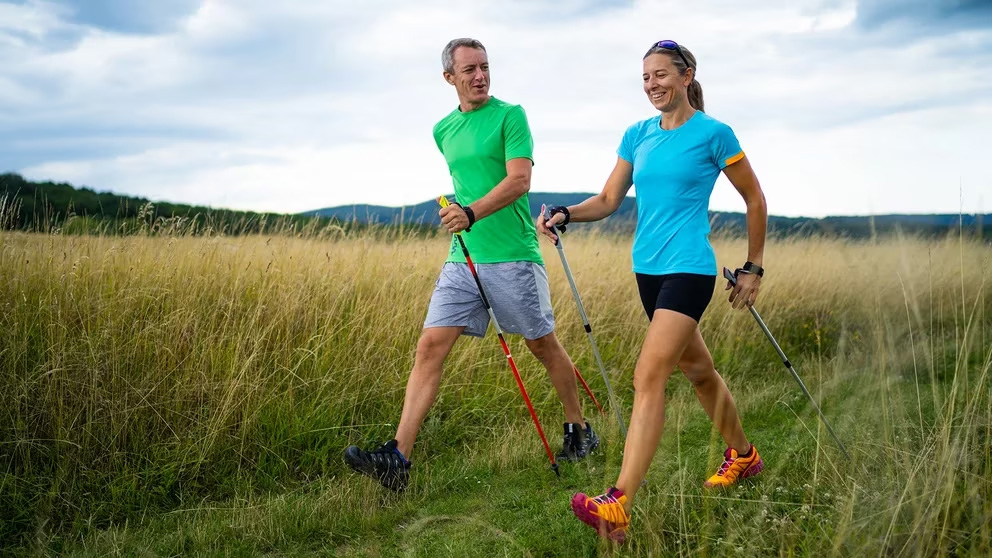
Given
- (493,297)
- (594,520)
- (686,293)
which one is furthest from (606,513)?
(493,297)

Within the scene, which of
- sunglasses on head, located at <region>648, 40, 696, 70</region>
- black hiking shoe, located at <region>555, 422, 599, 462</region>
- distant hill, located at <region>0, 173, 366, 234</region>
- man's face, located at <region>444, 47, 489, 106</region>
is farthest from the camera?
distant hill, located at <region>0, 173, 366, 234</region>

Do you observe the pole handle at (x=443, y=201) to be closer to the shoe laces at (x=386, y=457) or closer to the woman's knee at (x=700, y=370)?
the shoe laces at (x=386, y=457)

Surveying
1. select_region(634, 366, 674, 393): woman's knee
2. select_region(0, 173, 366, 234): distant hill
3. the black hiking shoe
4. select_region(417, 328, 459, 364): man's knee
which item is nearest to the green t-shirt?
select_region(417, 328, 459, 364): man's knee

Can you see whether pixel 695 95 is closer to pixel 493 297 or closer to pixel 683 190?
pixel 683 190

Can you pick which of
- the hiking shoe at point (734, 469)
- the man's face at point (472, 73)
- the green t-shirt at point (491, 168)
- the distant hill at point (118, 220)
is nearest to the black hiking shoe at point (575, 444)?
the hiking shoe at point (734, 469)

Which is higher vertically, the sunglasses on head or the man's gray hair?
the man's gray hair

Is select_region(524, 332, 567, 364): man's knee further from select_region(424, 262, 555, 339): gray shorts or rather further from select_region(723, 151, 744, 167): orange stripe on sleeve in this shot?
select_region(723, 151, 744, 167): orange stripe on sleeve

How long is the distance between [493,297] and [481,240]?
0.37 metres

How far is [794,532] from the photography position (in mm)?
3514

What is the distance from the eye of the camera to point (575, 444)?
5.51m

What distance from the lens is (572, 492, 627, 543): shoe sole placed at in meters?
3.54

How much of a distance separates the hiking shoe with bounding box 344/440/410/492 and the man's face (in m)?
2.16

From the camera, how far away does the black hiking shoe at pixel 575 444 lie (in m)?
5.47

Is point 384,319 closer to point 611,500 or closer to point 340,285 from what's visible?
point 340,285
